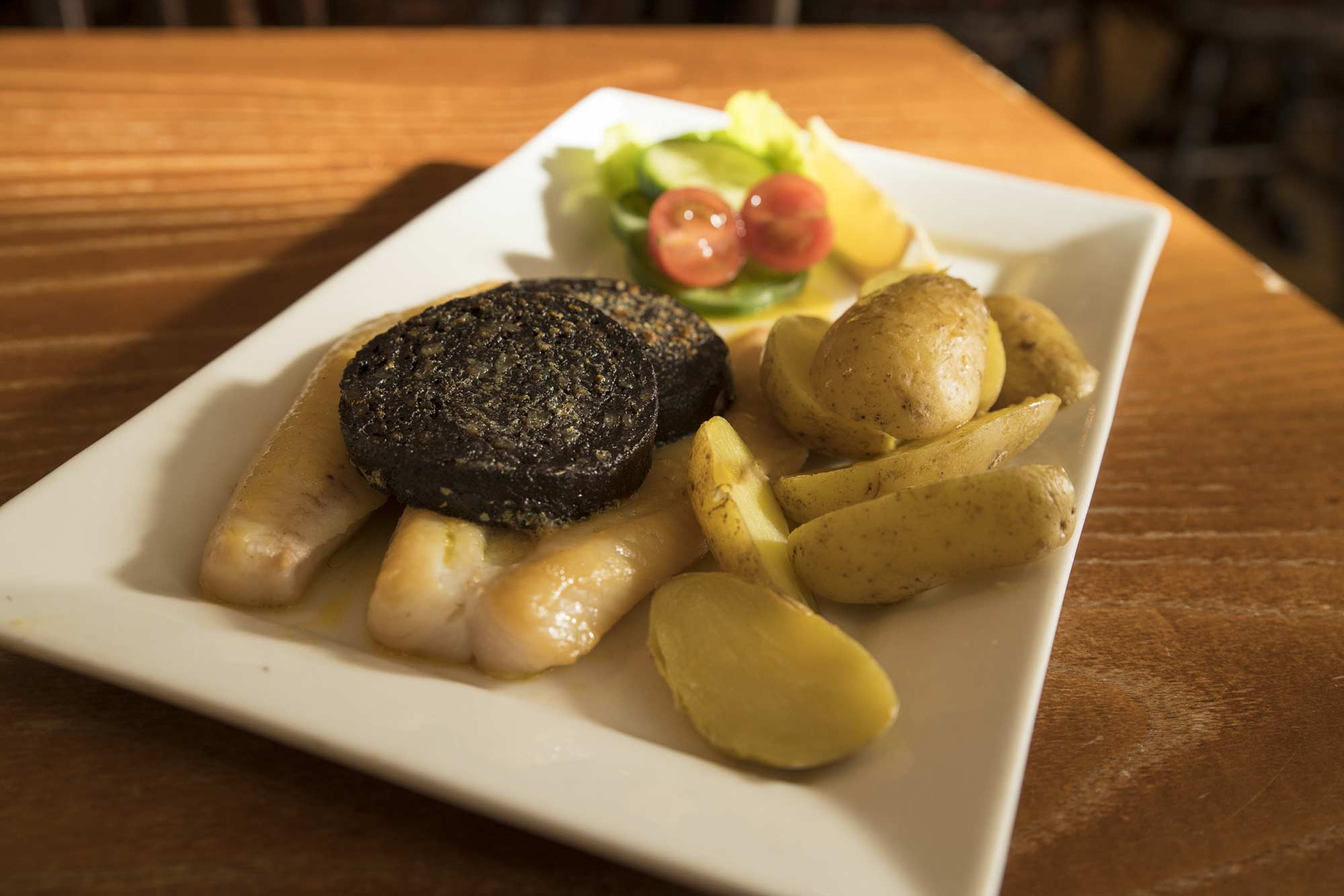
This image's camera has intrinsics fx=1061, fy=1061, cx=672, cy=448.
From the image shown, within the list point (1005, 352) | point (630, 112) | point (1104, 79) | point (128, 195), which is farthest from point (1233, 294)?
point (1104, 79)

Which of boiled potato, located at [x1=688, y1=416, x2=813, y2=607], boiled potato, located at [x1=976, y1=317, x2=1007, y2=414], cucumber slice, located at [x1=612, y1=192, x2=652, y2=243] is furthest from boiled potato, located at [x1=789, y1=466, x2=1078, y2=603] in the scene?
cucumber slice, located at [x1=612, y1=192, x2=652, y2=243]

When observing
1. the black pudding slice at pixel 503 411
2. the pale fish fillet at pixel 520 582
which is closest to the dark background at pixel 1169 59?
the black pudding slice at pixel 503 411

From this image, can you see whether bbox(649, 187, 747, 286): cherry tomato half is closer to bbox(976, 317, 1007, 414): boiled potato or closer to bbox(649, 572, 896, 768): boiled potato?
bbox(976, 317, 1007, 414): boiled potato

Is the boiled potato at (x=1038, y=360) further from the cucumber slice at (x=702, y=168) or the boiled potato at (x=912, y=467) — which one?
the cucumber slice at (x=702, y=168)

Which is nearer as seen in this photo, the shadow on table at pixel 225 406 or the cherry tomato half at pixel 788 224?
the shadow on table at pixel 225 406

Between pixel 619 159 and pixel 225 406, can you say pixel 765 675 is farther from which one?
pixel 619 159

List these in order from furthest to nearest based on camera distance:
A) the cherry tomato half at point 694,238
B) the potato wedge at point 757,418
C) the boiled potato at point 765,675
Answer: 1. the cherry tomato half at point 694,238
2. the potato wedge at point 757,418
3. the boiled potato at point 765,675
